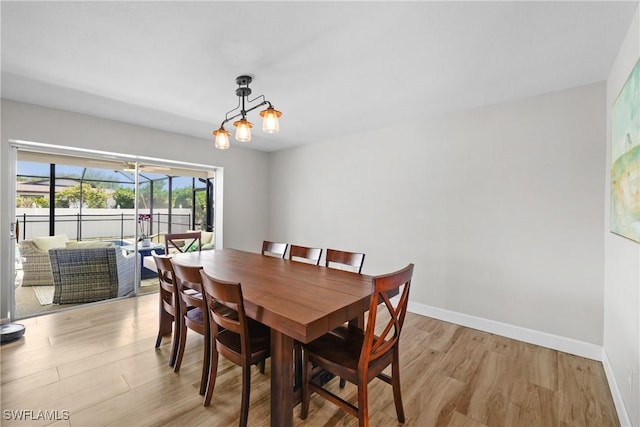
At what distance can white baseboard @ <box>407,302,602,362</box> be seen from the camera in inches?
92.7

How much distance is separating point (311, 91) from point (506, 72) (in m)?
1.67

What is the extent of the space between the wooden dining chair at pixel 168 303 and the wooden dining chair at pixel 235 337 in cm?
51

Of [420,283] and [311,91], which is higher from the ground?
[311,91]

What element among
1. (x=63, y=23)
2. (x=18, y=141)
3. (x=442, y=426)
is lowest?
(x=442, y=426)

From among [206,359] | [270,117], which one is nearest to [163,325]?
[206,359]

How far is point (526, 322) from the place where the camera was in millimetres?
2629

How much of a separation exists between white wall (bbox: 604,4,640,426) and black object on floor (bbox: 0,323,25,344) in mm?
4637

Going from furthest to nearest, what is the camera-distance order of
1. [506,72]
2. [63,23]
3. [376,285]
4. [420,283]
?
[420,283] → [506,72] → [63,23] → [376,285]

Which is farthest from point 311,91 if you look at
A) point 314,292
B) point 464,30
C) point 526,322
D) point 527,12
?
point 526,322

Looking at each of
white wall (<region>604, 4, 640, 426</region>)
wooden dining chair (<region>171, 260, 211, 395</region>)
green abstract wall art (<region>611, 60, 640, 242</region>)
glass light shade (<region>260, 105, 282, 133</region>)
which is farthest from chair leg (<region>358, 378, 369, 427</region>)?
glass light shade (<region>260, 105, 282, 133</region>)

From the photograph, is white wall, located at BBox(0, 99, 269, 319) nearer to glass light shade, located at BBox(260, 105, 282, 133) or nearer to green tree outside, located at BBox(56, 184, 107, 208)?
green tree outside, located at BBox(56, 184, 107, 208)

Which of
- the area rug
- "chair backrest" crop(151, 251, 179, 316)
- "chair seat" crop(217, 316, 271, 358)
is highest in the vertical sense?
"chair backrest" crop(151, 251, 179, 316)

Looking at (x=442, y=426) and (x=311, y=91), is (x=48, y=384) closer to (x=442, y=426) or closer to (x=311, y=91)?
(x=442, y=426)

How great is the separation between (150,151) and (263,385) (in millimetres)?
3416
